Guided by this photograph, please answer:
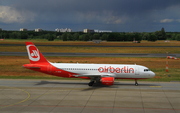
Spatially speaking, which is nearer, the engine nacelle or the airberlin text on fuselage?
the engine nacelle

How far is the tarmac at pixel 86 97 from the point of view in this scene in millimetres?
23578

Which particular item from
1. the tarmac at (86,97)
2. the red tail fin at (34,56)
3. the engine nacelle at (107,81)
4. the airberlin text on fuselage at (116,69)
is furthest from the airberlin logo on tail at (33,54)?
the engine nacelle at (107,81)

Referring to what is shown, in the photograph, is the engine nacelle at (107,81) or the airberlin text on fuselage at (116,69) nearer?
the engine nacelle at (107,81)

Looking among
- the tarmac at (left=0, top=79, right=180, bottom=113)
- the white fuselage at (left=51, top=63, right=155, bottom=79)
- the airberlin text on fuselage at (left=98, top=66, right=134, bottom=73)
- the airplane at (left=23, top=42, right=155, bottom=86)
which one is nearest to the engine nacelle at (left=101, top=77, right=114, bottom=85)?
the airplane at (left=23, top=42, right=155, bottom=86)

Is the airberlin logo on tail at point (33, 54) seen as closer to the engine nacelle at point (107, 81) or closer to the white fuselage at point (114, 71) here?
the white fuselage at point (114, 71)

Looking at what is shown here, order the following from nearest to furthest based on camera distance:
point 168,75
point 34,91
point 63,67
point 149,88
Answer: point 34,91 < point 149,88 < point 63,67 < point 168,75

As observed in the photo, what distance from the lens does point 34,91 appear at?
31.8 meters

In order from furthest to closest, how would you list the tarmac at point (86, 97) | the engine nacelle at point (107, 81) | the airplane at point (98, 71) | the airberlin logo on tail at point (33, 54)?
1. the airberlin logo on tail at point (33, 54)
2. the airplane at point (98, 71)
3. the engine nacelle at point (107, 81)
4. the tarmac at point (86, 97)

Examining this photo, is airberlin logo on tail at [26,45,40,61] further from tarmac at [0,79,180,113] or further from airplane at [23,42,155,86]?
tarmac at [0,79,180,113]

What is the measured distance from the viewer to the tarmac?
23578mm

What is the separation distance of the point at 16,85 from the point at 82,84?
38.0 feet

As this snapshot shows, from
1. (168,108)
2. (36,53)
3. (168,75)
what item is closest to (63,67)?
(36,53)

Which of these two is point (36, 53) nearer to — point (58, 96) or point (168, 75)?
point (58, 96)

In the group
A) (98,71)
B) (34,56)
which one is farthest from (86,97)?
(34,56)
